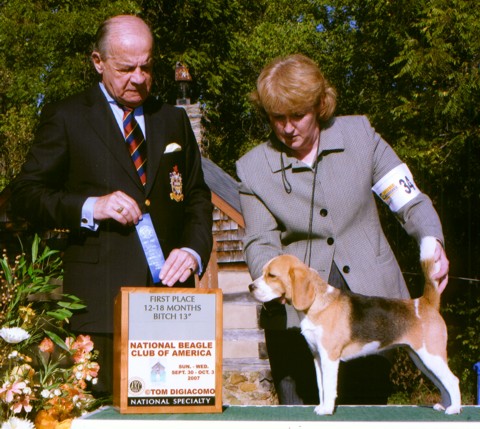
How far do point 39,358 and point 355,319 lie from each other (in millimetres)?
1283

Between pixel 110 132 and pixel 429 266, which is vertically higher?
pixel 110 132

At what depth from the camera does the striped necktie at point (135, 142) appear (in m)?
3.23

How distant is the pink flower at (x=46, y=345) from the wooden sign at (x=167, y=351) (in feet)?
1.68

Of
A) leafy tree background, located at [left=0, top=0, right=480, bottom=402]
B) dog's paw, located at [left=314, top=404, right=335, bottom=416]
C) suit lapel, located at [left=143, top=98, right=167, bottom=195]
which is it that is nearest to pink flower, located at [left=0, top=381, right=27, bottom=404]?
suit lapel, located at [left=143, top=98, right=167, bottom=195]

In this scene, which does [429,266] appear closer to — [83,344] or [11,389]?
[83,344]

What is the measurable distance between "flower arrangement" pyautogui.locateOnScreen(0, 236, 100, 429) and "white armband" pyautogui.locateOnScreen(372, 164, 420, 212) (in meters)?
1.28

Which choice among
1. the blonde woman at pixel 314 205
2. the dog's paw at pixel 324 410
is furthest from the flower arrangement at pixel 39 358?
the dog's paw at pixel 324 410

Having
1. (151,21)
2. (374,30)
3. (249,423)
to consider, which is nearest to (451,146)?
(374,30)

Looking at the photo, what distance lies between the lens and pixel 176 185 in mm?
3277

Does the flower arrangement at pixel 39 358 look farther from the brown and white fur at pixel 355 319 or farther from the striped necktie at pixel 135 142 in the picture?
the brown and white fur at pixel 355 319

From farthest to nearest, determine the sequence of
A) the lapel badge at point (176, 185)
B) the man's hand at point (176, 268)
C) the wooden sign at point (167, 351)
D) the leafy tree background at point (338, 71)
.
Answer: the leafy tree background at point (338, 71) < the lapel badge at point (176, 185) < the man's hand at point (176, 268) < the wooden sign at point (167, 351)

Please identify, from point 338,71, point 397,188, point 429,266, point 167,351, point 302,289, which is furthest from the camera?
point 338,71

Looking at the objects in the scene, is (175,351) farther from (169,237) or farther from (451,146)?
(451,146)

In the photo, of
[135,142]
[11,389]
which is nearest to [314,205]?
[135,142]
